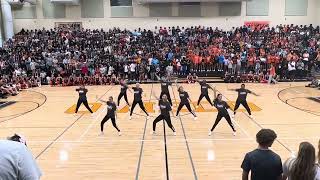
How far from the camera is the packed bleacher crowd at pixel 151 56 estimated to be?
28.4 metres

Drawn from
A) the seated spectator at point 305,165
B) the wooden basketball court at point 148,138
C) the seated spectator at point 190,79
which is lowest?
the wooden basketball court at point 148,138

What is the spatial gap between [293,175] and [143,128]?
11.1 metres

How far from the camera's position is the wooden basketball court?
9.73m

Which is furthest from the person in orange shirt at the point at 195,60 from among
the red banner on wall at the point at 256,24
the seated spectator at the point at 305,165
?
the seated spectator at the point at 305,165

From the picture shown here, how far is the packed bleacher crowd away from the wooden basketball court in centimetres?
695

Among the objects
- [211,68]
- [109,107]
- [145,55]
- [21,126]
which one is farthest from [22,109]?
[211,68]

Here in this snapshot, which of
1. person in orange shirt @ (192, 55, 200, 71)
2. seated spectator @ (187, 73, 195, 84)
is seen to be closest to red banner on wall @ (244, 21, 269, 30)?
person in orange shirt @ (192, 55, 200, 71)

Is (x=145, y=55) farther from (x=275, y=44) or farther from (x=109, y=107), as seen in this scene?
(x=109, y=107)

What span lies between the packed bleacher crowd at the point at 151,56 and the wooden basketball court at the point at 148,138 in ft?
22.8

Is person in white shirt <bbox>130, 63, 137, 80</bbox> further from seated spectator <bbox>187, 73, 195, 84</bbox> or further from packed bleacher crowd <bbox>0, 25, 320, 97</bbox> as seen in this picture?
seated spectator <bbox>187, 73, 195, 84</bbox>

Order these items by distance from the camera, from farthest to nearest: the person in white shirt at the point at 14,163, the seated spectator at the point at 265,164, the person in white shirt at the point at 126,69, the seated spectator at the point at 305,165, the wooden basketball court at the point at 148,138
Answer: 1. the person in white shirt at the point at 126,69
2. the wooden basketball court at the point at 148,138
3. the seated spectator at the point at 265,164
4. the seated spectator at the point at 305,165
5. the person in white shirt at the point at 14,163

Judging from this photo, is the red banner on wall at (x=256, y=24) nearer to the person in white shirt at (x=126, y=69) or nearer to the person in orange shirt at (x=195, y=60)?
the person in orange shirt at (x=195, y=60)

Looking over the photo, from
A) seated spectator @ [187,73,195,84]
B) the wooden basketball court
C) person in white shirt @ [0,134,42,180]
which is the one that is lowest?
the wooden basketball court

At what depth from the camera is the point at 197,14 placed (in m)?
35.7
